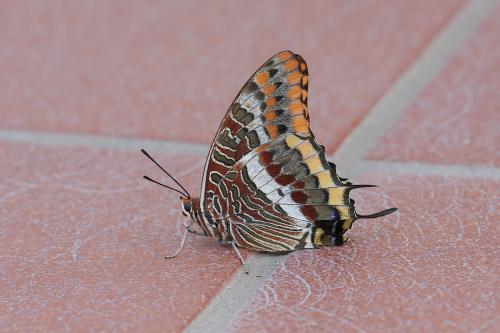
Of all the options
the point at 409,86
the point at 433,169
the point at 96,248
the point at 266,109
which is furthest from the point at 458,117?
the point at 96,248

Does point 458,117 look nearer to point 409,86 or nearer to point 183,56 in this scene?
point 409,86

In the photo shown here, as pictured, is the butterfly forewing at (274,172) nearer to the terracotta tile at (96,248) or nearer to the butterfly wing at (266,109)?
the butterfly wing at (266,109)

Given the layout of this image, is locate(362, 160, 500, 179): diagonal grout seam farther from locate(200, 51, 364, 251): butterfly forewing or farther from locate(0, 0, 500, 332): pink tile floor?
locate(200, 51, 364, 251): butterfly forewing

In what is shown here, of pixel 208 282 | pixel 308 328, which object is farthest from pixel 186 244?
pixel 308 328

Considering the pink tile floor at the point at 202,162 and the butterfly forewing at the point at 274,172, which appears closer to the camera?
the pink tile floor at the point at 202,162

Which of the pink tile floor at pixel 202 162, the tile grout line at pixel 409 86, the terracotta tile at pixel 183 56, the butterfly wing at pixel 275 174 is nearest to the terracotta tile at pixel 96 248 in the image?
the pink tile floor at pixel 202 162

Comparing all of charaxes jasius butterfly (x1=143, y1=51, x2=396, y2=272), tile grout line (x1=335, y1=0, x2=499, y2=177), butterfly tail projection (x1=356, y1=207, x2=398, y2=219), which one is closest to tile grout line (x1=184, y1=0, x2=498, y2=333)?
tile grout line (x1=335, y1=0, x2=499, y2=177)

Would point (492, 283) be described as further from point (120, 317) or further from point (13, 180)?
point (13, 180)
